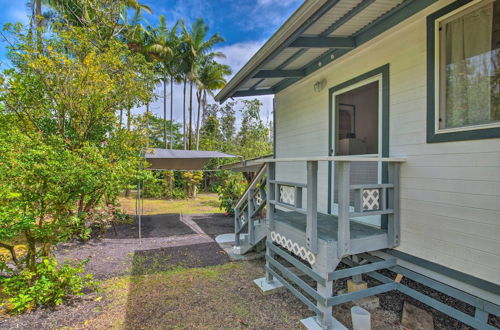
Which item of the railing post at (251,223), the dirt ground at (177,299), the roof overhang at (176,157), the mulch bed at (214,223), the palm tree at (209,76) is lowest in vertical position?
the mulch bed at (214,223)

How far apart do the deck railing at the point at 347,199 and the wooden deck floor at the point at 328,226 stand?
0.42 feet

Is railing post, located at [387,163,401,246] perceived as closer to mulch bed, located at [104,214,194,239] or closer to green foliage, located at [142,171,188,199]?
mulch bed, located at [104,214,194,239]

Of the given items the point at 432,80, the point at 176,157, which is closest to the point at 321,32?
the point at 432,80

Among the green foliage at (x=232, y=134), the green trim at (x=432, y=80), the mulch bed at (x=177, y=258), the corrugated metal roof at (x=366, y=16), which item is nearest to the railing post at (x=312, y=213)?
the green trim at (x=432, y=80)

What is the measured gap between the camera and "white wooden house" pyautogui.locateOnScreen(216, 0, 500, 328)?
2076 mm

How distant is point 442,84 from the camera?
2391mm

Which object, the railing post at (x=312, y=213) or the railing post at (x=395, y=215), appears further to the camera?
the railing post at (x=395, y=215)

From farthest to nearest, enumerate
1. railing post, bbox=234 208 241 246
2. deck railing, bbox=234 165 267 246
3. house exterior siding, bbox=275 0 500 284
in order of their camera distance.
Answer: railing post, bbox=234 208 241 246, deck railing, bbox=234 165 267 246, house exterior siding, bbox=275 0 500 284

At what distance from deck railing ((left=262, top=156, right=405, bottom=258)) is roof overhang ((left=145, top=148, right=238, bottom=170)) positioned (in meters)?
5.07

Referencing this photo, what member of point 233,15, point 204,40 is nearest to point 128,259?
point 233,15

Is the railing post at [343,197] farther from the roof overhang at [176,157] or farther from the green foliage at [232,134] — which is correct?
the green foliage at [232,134]

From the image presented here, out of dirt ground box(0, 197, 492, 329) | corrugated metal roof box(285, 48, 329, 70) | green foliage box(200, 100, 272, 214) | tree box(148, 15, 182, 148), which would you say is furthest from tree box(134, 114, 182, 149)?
corrugated metal roof box(285, 48, 329, 70)

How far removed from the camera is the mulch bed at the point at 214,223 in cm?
672

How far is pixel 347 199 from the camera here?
236cm
